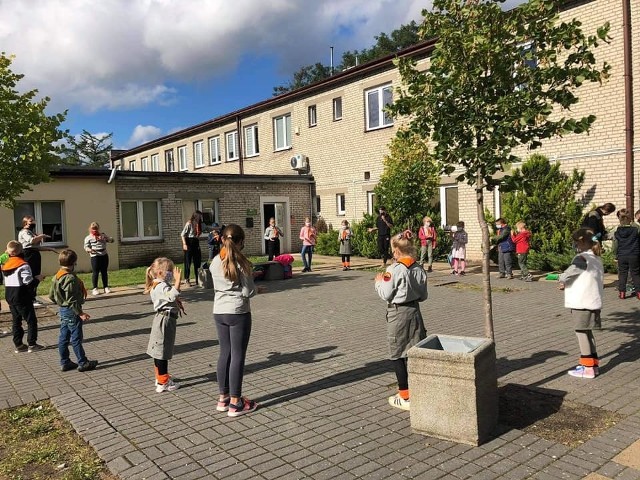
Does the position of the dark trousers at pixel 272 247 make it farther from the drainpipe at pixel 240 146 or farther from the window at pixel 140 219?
the drainpipe at pixel 240 146

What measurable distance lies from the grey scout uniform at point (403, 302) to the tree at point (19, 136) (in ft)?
24.8

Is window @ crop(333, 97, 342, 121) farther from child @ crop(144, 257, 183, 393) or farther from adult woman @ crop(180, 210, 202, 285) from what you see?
Answer: child @ crop(144, 257, 183, 393)

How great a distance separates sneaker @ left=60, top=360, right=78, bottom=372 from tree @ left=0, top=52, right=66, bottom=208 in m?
4.40

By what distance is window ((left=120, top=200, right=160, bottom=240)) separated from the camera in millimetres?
19766

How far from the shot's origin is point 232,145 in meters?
30.5

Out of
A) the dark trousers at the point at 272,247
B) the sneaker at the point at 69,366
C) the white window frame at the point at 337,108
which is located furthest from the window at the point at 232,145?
the sneaker at the point at 69,366

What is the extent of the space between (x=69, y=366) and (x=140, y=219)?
13696 millimetres

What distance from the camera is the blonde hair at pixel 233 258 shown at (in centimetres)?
506

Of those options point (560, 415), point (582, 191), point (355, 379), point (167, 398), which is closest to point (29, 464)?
point (167, 398)

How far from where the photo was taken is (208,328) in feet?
30.7

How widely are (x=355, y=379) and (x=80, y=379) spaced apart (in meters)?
3.30

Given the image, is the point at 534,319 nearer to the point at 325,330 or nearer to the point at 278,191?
the point at 325,330

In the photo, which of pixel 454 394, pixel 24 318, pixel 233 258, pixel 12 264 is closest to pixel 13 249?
pixel 12 264

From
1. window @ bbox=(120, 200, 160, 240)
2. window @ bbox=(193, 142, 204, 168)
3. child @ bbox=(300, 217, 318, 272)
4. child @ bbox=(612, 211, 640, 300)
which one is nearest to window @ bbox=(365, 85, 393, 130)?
child @ bbox=(300, 217, 318, 272)
